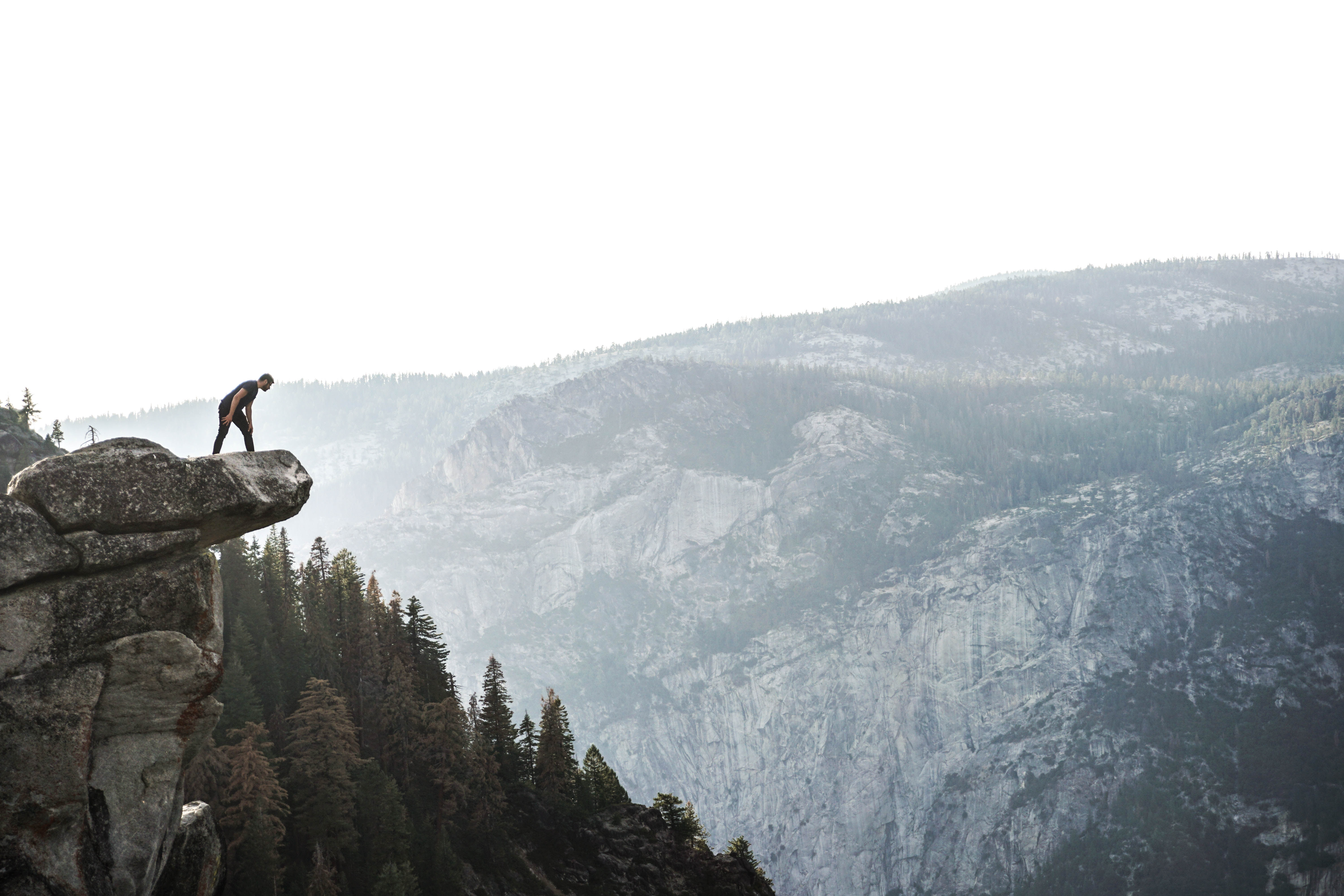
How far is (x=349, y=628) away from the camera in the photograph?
7538 centimetres

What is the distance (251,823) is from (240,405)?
3102 cm

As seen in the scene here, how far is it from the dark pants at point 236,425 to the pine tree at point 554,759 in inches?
2267

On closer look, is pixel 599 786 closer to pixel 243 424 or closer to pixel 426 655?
pixel 426 655

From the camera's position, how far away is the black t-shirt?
20.7 m

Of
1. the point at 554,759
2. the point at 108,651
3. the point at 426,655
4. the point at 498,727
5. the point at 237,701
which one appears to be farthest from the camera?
the point at 498,727

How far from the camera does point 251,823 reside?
43.5 m

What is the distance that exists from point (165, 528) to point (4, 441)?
65.5 m

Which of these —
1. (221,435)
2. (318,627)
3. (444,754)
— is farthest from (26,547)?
(444,754)

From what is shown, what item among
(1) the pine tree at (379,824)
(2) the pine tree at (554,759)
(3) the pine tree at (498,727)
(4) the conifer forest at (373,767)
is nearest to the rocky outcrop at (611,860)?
(4) the conifer forest at (373,767)

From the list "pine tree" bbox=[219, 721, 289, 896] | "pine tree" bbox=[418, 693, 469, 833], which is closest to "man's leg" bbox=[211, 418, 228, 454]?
"pine tree" bbox=[219, 721, 289, 896]

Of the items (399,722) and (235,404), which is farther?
(399,722)

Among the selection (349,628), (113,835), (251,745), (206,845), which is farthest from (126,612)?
(349,628)
